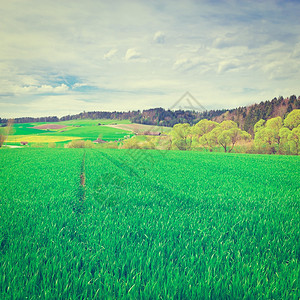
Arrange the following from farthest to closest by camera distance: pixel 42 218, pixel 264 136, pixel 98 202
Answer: pixel 264 136 → pixel 98 202 → pixel 42 218

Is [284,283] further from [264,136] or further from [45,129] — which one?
[45,129]

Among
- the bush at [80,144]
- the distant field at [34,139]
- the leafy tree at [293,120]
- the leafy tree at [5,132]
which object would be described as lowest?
the bush at [80,144]

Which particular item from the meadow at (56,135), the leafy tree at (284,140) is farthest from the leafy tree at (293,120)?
the meadow at (56,135)

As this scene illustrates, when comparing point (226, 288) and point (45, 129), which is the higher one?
point (45, 129)

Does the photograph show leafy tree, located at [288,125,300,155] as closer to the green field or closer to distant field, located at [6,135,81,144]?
the green field

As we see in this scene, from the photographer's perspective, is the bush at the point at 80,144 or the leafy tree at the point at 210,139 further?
the bush at the point at 80,144

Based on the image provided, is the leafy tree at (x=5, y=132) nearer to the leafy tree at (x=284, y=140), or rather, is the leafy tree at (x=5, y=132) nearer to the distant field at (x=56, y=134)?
the distant field at (x=56, y=134)

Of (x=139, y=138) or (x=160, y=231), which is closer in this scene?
(x=160, y=231)

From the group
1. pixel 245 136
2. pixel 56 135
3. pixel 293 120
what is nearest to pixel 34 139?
pixel 56 135

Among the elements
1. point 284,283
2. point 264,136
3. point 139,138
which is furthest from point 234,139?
point 284,283

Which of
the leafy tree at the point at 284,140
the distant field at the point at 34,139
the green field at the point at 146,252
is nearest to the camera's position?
the green field at the point at 146,252

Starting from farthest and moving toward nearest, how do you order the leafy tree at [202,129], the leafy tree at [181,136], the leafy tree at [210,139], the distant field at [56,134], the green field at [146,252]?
the distant field at [56,134] → the leafy tree at [181,136] → the leafy tree at [202,129] → the leafy tree at [210,139] → the green field at [146,252]

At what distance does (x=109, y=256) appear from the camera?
2801 millimetres

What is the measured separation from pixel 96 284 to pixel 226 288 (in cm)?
153
